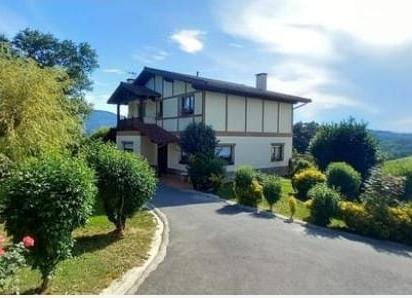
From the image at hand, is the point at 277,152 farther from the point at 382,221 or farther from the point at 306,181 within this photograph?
the point at 382,221

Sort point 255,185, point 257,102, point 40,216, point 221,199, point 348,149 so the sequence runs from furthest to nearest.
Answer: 1. point 257,102
2. point 348,149
3. point 221,199
4. point 255,185
5. point 40,216

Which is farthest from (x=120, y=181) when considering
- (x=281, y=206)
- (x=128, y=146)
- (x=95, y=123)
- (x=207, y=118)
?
(x=95, y=123)

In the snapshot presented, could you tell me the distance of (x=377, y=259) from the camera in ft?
31.5

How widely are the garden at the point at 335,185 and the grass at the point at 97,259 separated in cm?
573

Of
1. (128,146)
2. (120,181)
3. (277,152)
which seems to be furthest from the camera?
(277,152)

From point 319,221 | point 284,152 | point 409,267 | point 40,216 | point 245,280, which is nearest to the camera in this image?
point 40,216

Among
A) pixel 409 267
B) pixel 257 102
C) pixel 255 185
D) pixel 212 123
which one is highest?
pixel 257 102

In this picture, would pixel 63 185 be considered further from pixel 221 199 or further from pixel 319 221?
pixel 221 199

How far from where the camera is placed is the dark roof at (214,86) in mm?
23875

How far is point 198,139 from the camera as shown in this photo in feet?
75.4

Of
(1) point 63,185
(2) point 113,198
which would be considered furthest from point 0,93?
(1) point 63,185

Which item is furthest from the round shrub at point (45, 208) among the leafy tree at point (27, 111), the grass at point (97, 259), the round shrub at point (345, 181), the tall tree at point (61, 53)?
the tall tree at point (61, 53)

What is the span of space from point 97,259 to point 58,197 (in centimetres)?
283

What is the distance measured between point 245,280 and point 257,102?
70.5 ft
